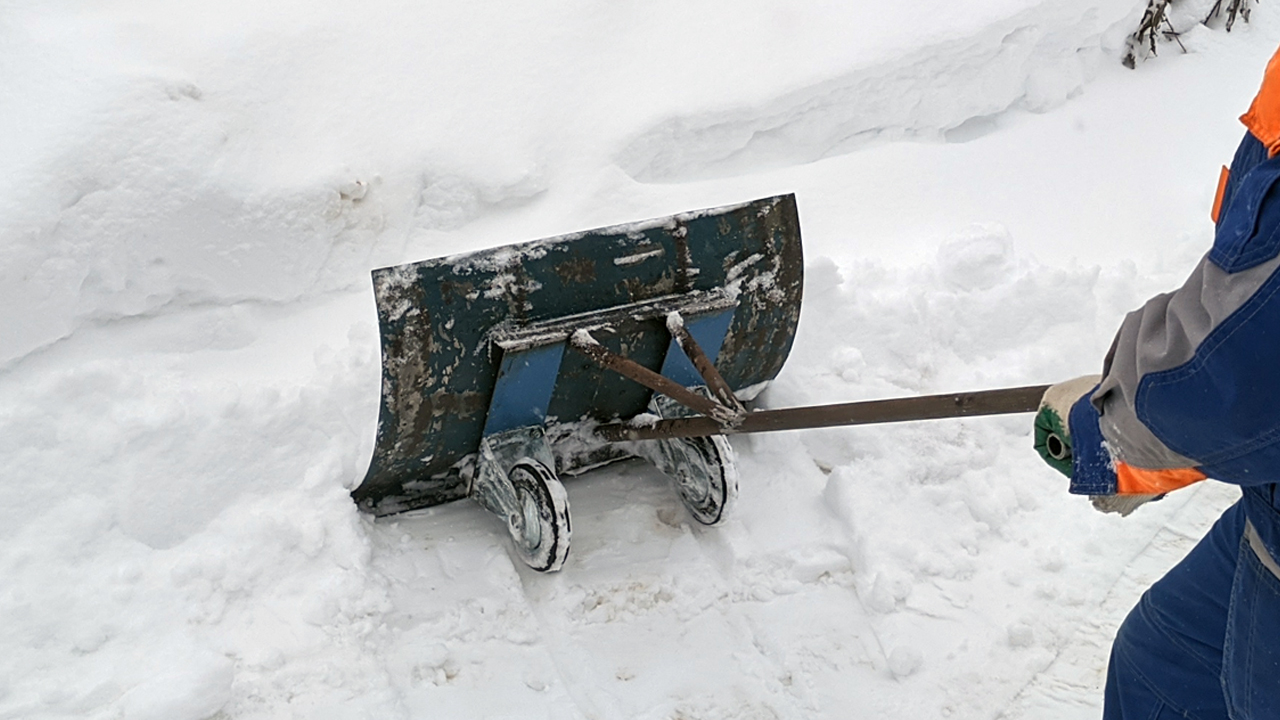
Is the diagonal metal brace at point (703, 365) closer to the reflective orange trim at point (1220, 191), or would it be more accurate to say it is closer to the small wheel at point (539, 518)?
the small wheel at point (539, 518)

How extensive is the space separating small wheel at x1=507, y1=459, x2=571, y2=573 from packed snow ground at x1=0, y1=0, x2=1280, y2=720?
12 cm

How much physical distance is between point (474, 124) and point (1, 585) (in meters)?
2.25

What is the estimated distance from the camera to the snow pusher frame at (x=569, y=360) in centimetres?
A: 270

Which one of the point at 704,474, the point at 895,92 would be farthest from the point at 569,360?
the point at 895,92

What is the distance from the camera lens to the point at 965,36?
485 cm

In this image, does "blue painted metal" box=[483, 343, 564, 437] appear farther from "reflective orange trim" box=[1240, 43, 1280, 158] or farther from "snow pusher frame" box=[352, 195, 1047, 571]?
"reflective orange trim" box=[1240, 43, 1280, 158]

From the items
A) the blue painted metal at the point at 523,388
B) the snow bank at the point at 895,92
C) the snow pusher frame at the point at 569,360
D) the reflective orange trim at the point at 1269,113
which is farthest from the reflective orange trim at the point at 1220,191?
the snow bank at the point at 895,92

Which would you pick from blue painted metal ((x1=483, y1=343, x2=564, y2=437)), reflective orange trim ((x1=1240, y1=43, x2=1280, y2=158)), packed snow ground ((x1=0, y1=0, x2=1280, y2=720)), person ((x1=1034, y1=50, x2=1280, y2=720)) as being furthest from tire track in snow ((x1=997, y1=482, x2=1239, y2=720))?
reflective orange trim ((x1=1240, y1=43, x2=1280, y2=158))

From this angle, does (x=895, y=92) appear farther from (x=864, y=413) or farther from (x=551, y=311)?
(x=864, y=413)

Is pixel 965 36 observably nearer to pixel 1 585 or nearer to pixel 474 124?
pixel 474 124

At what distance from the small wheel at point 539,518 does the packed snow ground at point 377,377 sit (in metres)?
0.12

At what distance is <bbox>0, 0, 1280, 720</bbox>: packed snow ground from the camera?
8.50ft

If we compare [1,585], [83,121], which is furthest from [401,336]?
[83,121]

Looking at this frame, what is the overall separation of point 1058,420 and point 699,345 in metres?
1.48
